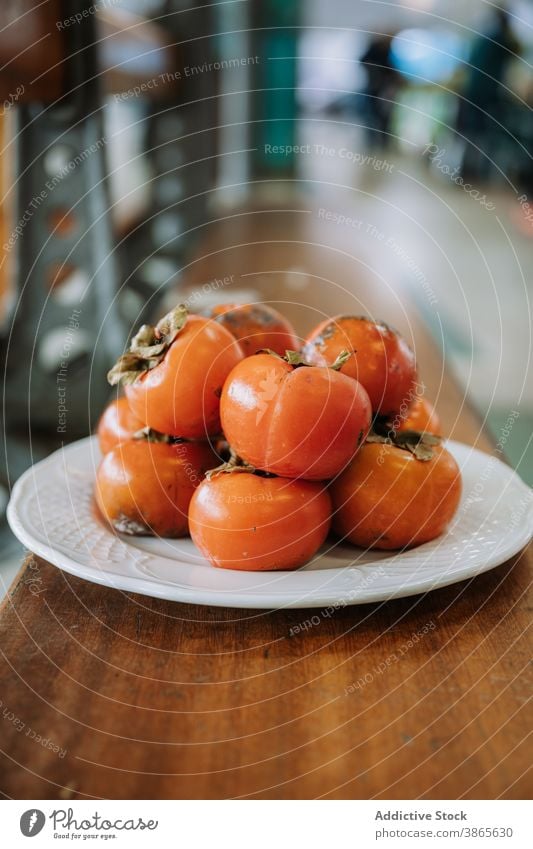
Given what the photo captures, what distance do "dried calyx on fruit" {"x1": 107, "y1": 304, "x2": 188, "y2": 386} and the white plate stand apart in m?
0.09

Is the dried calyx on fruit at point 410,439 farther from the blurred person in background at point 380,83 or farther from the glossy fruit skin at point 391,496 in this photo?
the blurred person in background at point 380,83

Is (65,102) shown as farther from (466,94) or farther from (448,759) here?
(466,94)

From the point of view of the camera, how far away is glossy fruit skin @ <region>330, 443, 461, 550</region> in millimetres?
426

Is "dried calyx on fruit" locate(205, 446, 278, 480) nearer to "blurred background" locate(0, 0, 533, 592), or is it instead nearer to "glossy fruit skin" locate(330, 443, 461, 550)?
"glossy fruit skin" locate(330, 443, 461, 550)

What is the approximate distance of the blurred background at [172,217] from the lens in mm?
1047

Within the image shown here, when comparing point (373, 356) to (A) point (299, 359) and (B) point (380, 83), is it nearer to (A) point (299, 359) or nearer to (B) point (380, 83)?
(A) point (299, 359)

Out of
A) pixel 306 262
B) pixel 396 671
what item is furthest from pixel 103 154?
pixel 396 671

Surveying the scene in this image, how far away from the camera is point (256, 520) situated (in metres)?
0.40

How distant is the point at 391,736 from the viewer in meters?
0.32

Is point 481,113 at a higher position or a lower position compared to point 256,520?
higher

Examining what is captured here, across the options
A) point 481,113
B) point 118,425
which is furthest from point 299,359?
point 481,113

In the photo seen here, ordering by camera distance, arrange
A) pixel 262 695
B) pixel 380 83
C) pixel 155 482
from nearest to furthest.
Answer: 1. pixel 262 695
2. pixel 155 482
3. pixel 380 83

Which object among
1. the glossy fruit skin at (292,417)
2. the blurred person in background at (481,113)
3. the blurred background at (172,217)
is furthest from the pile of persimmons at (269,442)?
the blurred person in background at (481,113)

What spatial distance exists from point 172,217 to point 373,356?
1.95 meters
